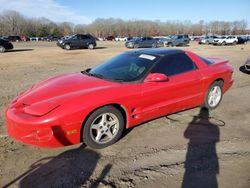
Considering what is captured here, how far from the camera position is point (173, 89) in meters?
4.49

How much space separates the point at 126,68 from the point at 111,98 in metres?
1.05

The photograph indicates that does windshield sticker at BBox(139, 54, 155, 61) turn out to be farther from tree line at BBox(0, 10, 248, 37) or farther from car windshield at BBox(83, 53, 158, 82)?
tree line at BBox(0, 10, 248, 37)

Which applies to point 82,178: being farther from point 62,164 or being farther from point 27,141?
point 27,141

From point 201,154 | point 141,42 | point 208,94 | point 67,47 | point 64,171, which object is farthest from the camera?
point 141,42

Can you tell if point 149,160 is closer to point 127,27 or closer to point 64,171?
point 64,171

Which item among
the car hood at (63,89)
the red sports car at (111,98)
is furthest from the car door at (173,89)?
the car hood at (63,89)

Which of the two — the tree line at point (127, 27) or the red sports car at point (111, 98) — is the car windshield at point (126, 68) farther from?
the tree line at point (127, 27)

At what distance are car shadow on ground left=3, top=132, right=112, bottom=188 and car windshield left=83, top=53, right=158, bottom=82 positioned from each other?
138cm

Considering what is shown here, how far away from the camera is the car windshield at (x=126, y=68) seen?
4268 mm

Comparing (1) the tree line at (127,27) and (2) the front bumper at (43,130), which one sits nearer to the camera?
(2) the front bumper at (43,130)

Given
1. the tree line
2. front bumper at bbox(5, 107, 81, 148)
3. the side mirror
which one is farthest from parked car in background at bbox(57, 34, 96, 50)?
the tree line

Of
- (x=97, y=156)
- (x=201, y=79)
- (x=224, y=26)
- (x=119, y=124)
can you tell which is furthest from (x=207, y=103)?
(x=224, y=26)

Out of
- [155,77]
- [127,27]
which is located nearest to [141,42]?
[155,77]

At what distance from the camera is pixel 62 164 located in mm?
3314
